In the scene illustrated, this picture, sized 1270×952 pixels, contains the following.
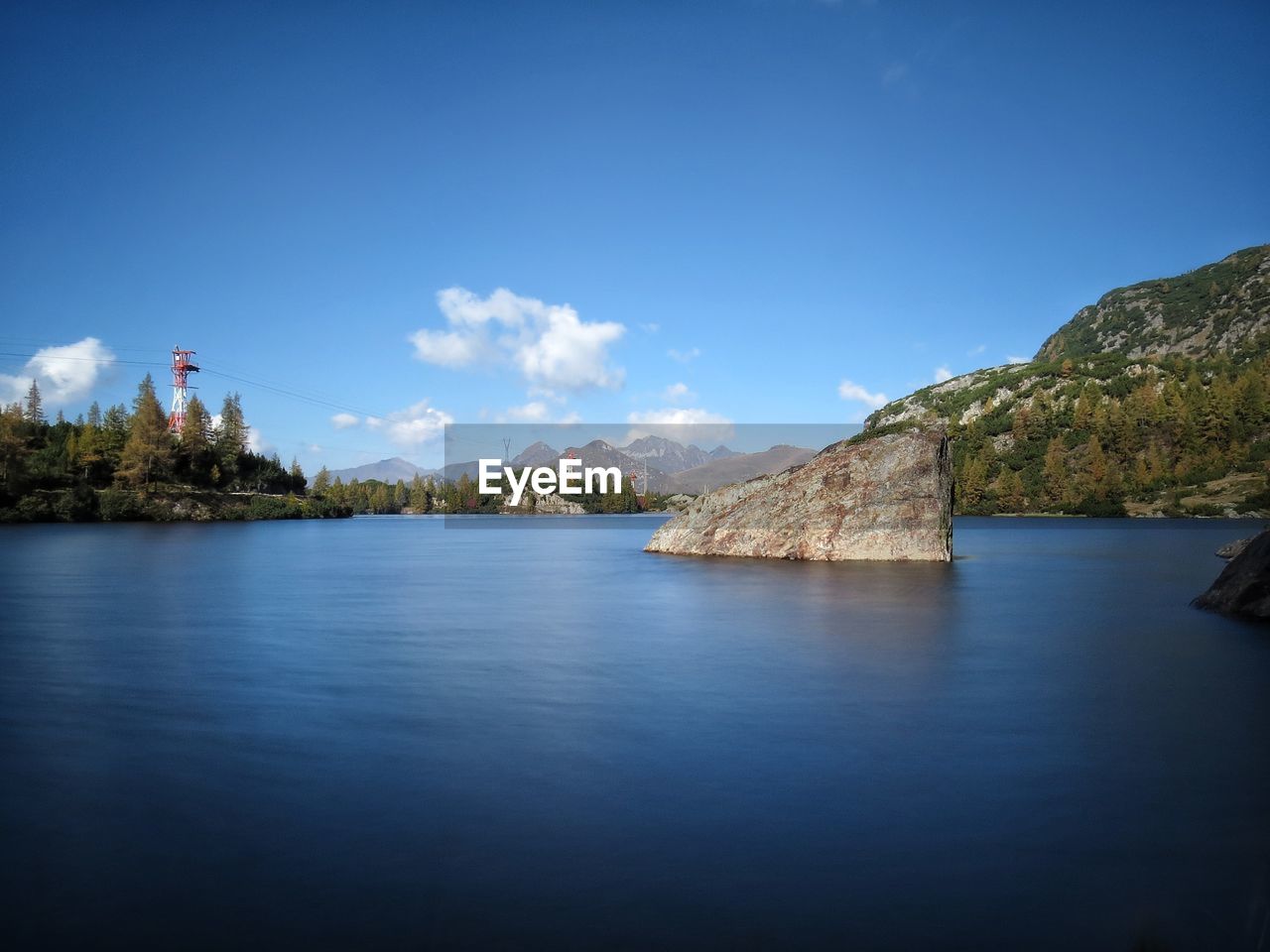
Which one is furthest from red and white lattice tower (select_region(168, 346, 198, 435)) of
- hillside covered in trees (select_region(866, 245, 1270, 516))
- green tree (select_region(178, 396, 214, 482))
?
hillside covered in trees (select_region(866, 245, 1270, 516))

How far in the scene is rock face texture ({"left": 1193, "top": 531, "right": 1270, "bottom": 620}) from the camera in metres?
11.3

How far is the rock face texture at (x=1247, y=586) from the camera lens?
11.3 meters

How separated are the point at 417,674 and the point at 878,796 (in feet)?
17.4

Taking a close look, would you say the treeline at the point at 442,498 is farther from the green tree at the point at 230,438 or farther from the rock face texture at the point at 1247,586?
the rock face texture at the point at 1247,586

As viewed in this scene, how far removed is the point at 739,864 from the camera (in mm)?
3703

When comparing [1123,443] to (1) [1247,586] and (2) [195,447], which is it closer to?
(1) [1247,586]

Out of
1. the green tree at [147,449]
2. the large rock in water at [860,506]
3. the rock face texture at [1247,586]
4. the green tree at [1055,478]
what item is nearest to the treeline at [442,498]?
the green tree at [147,449]

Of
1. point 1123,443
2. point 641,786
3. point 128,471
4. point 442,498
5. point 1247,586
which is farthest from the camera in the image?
point 442,498

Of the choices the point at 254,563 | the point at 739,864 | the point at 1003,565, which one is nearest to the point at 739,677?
the point at 739,864

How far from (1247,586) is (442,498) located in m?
186

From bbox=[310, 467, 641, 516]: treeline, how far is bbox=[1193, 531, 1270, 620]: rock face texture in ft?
481

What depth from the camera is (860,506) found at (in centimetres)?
2336

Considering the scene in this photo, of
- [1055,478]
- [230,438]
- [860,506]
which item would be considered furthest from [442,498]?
[860,506]

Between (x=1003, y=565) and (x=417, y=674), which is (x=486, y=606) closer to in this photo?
(x=417, y=674)
